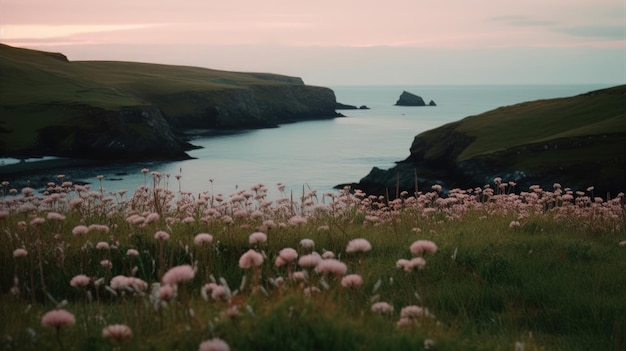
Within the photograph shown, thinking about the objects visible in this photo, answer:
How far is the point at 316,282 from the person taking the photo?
646 cm

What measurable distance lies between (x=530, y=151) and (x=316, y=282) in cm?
5905

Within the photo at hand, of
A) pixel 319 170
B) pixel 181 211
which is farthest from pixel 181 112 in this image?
pixel 181 211

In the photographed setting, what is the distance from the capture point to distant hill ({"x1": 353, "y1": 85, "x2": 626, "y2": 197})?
53.9 m

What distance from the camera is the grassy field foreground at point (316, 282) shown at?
4.37 metres

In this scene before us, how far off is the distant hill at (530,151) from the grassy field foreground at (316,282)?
111 ft

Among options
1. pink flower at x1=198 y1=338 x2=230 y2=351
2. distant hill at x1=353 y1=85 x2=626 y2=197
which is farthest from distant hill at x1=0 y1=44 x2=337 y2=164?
pink flower at x1=198 y1=338 x2=230 y2=351

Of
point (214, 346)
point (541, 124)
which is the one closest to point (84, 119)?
point (541, 124)

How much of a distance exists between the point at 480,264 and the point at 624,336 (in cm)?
186

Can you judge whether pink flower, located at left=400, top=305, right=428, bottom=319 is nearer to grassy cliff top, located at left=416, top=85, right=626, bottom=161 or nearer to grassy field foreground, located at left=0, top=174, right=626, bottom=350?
grassy field foreground, located at left=0, top=174, right=626, bottom=350

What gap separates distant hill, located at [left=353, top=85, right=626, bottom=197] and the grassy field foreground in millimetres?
33816

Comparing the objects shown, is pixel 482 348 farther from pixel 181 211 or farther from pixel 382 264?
pixel 181 211

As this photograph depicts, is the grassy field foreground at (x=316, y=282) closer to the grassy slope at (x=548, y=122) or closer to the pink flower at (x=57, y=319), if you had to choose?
the pink flower at (x=57, y=319)

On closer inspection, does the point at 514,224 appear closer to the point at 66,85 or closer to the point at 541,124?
the point at 541,124

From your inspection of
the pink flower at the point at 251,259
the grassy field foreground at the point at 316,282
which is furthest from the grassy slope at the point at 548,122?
the pink flower at the point at 251,259
